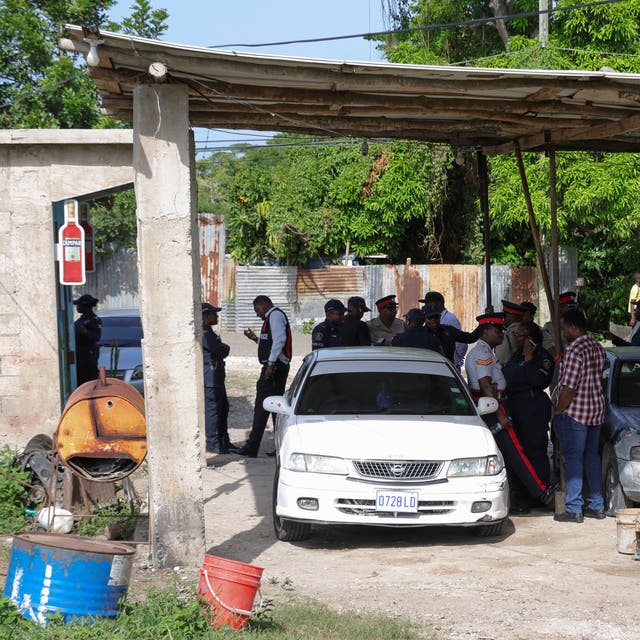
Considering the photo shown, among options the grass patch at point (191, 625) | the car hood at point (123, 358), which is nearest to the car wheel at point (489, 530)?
the grass patch at point (191, 625)

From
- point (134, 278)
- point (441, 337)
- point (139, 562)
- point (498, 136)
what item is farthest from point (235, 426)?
point (134, 278)

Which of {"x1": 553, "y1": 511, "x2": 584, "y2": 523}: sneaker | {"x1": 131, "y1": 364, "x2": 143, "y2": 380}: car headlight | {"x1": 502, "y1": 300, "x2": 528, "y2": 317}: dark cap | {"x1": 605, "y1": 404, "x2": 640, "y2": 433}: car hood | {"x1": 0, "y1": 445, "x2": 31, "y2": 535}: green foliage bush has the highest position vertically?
{"x1": 502, "y1": 300, "x2": 528, "y2": 317}: dark cap

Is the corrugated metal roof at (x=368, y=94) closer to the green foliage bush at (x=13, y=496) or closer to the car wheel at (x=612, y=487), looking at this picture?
the car wheel at (x=612, y=487)

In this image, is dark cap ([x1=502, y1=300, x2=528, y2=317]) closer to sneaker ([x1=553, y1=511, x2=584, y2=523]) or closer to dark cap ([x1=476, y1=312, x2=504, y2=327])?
dark cap ([x1=476, y1=312, x2=504, y2=327])

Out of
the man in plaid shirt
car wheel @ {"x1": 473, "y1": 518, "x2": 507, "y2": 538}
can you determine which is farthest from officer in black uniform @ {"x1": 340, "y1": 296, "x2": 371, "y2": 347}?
car wheel @ {"x1": 473, "y1": 518, "x2": 507, "y2": 538}

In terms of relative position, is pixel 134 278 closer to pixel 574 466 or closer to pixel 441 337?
pixel 441 337

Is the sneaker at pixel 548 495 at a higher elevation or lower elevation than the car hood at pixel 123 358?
lower

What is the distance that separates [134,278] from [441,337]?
82.3ft

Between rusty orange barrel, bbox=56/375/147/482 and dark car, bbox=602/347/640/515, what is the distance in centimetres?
420

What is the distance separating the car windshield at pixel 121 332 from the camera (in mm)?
15002

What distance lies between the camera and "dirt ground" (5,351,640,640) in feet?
20.5

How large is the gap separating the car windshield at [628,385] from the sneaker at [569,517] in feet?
4.09

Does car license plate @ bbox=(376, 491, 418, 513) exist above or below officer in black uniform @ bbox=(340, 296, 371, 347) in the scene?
below

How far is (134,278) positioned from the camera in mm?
35438
